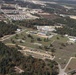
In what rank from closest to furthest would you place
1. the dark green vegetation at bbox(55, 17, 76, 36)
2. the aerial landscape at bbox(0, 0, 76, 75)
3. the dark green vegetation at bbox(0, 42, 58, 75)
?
the dark green vegetation at bbox(0, 42, 58, 75), the aerial landscape at bbox(0, 0, 76, 75), the dark green vegetation at bbox(55, 17, 76, 36)

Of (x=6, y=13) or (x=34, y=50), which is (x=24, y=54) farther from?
(x=6, y=13)

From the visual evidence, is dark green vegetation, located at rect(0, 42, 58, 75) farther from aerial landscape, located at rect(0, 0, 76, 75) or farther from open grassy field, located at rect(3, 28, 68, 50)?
open grassy field, located at rect(3, 28, 68, 50)

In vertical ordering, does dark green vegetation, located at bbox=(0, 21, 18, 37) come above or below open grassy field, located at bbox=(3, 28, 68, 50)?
above

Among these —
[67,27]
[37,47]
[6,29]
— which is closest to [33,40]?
[37,47]

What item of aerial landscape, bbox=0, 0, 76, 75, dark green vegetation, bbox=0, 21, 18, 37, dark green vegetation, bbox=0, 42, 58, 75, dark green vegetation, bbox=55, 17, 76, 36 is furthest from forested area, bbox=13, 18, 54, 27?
dark green vegetation, bbox=0, 42, 58, 75

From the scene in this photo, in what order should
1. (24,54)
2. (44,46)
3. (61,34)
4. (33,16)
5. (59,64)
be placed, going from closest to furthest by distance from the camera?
(59,64) → (24,54) → (44,46) → (61,34) → (33,16)

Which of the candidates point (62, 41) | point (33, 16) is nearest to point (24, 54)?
point (62, 41)

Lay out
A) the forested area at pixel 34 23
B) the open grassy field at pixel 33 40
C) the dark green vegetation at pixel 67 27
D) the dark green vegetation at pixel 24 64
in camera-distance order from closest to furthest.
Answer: the dark green vegetation at pixel 24 64, the open grassy field at pixel 33 40, the dark green vegetation at pixel 67 27, the forested area at pixel 34 23

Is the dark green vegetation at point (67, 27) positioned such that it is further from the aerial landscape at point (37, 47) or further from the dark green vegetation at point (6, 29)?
the dark green vegetation at point (6, 29)

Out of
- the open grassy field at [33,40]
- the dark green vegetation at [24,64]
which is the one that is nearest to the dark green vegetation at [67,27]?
the open grassy field at [33,40]
